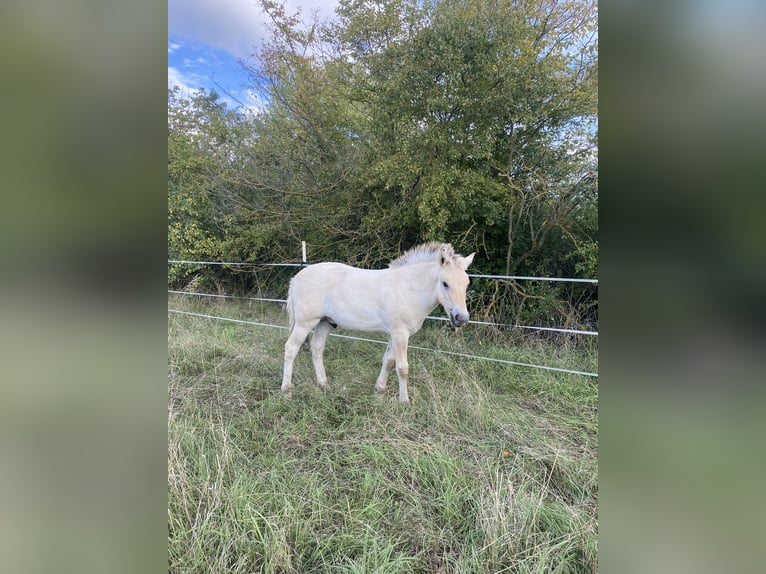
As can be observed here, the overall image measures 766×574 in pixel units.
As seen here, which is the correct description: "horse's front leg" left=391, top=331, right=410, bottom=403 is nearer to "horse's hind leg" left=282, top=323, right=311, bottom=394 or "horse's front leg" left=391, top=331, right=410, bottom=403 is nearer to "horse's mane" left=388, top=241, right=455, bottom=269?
"horse's mane" left=388, top=241, right=455, bottom=269

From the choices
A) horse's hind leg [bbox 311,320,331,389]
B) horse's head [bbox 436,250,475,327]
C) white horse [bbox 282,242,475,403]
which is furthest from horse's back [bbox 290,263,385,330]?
horse's head [bbox 436,250,475,327]

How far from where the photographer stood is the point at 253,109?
18.5 ft

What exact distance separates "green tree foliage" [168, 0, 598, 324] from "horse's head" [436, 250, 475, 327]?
141 centimetres

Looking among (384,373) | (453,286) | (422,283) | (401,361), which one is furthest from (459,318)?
(384,373)

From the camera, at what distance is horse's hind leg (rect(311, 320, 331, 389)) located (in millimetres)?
3282

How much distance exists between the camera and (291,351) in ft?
10.5

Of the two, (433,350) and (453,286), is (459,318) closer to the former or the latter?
(453,286)

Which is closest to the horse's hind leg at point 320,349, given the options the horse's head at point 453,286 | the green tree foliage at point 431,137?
the horse's head at point 453,286

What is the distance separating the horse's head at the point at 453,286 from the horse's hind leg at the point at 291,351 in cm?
124

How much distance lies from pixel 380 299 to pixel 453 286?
2.12 ft
